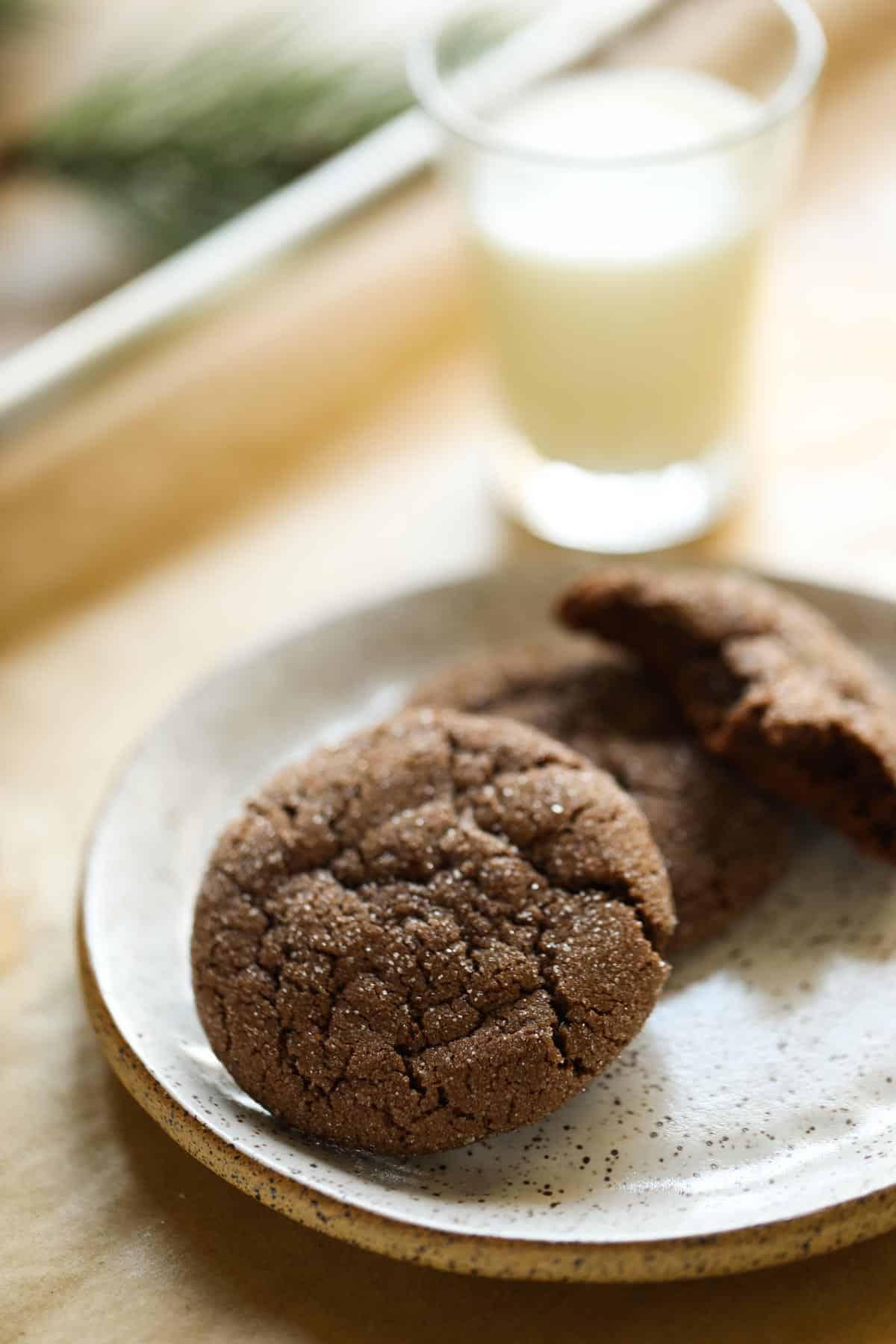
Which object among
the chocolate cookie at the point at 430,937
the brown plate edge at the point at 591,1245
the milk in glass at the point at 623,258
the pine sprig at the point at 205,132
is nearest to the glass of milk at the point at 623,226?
the milk in glass at the point at 623,258

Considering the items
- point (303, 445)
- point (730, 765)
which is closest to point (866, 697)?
point (730, 765)

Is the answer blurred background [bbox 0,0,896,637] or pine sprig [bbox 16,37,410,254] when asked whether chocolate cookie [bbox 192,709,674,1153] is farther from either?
pine sprig [bbox 16,37,410,254]

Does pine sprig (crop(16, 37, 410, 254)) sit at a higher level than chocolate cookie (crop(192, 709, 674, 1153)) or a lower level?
higher

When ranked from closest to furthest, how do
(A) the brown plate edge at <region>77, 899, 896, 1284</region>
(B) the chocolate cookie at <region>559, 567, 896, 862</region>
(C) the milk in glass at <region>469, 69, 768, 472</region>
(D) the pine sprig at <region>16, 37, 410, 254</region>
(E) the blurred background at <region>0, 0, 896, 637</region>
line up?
Result: (A) the brown plate edge at <region>77, 899, 896, 1284</region> < (B) the chocolate cookie at <region>559, 567, 896, 862</region> < (C) the milk in glass at <region>469, 69, 768, 472</region> < (E) the blurred background at <region>0, 0, 896, 637</region> < (D) the pine sprig at <region>16, 37, 410, 254</region>

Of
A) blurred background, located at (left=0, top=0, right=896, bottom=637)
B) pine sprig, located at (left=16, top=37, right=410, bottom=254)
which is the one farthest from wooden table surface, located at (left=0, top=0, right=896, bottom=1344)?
pine sprig, located at (left=16, top=37, right=410, bottom=254)

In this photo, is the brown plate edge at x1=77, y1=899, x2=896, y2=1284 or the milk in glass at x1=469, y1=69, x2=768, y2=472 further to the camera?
the milk in glass at x1=469, y1=69, x2=768, y2=472

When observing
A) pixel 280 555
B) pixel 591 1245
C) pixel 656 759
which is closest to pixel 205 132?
pixel 280 555
